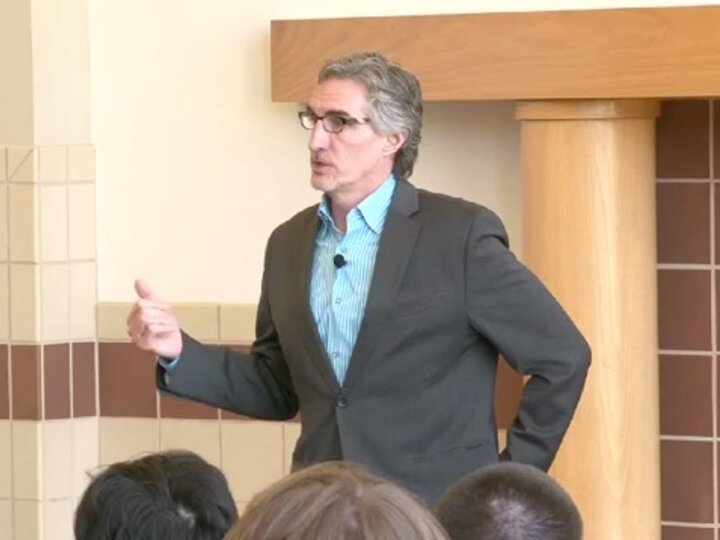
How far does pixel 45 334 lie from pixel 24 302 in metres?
0.11

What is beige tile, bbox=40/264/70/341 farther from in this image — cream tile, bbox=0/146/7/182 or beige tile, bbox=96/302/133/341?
cream tile, bbox=0/146/7/182

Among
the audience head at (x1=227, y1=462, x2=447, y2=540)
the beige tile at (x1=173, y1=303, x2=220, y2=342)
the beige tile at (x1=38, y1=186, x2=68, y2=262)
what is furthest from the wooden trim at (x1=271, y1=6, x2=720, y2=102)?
the audience head at (x1=227, y1=462, x2=447, y2=540)

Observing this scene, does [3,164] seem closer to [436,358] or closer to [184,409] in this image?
[184,409]

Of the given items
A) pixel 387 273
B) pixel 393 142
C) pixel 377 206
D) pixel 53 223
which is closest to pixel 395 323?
pixel 387 273

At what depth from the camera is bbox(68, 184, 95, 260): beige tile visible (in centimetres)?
526

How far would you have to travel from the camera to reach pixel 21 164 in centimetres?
518

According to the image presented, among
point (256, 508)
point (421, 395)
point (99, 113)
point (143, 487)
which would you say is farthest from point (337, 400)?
point (99, 113)

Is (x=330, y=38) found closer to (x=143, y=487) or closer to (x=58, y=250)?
(x=58, y=250)

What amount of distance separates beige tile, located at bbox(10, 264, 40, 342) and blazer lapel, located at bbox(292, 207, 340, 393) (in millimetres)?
1715

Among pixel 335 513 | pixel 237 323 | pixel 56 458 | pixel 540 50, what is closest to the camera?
pixel 335 513

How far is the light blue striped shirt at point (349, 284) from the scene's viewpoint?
3.54 meters

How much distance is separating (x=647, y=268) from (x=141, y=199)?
1.46m

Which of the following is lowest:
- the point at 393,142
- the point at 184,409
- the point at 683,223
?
the point at 184,409

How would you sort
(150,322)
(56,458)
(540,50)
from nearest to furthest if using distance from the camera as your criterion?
(150,322) < (540,50) < (56,458)
